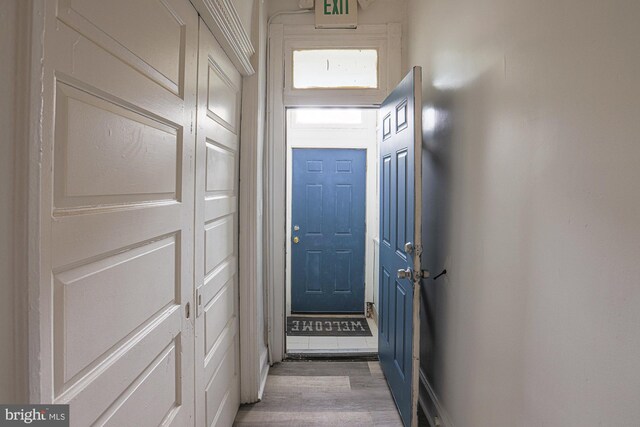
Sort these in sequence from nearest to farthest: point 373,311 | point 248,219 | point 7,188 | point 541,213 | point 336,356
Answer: point 7,188, point 541,213, point 248,219, point 336,356, point 373,311

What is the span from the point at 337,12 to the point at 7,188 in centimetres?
265

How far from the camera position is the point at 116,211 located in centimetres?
83

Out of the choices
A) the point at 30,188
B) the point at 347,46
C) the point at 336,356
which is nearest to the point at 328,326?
the point at 336,356

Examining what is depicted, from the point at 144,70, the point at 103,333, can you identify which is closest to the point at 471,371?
the point at 103,333

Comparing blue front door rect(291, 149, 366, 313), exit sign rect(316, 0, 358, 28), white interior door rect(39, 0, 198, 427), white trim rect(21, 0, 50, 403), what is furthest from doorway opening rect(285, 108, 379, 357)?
white trim rect(21, 0, 50, 403)

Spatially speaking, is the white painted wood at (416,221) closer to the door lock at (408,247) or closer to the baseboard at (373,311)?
the door lock at (408,247)

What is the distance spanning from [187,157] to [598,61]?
4.05ft

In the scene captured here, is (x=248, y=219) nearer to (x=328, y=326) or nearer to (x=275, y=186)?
(x=275, y=186)

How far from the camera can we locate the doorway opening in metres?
3.89

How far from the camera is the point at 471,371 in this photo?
5.07 feet

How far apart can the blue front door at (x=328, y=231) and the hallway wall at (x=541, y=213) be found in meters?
2.06

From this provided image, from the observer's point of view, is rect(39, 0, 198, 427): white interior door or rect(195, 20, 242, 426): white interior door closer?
rect(39, 0, 198, 427): white interior door

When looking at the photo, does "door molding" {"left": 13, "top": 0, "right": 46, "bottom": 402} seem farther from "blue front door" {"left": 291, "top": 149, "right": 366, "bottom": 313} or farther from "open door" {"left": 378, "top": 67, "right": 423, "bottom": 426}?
"blue front door" {"left": 291, "top": 149, "right": 366, "bottom": 313}

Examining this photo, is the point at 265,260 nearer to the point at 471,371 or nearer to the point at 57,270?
the point at 471,371
